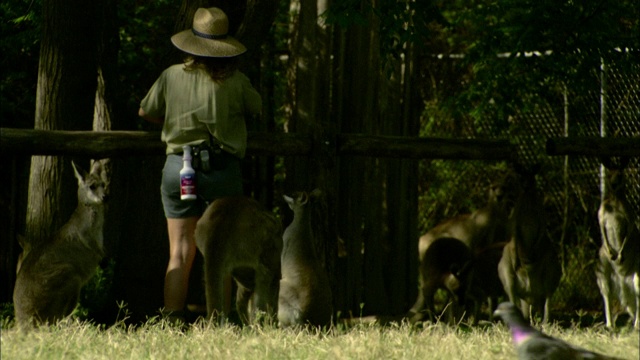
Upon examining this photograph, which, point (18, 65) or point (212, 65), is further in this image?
point (18, 65)

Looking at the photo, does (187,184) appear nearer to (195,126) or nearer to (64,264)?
(195,126)

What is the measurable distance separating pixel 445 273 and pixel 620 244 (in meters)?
1.61

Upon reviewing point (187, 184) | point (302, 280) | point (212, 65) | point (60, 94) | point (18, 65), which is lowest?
point (302, 280)

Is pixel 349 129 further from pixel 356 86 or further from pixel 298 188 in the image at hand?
pixel 298 188

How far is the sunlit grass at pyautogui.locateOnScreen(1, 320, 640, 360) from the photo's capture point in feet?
19.8

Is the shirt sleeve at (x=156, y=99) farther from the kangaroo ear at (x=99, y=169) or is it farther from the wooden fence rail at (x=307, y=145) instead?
the kangaroo ear at (x=99, y=169)

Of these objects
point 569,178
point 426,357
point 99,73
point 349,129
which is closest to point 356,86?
point 349,129

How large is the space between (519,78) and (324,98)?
199 cm

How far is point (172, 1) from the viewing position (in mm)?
11406

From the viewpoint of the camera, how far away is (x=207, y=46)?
8062 mm

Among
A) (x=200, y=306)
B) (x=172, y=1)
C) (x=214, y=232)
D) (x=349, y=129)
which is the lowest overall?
(x=200, y=306)

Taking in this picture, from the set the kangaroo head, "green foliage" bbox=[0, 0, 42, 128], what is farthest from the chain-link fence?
the kangaroo head

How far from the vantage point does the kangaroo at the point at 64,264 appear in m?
7.73

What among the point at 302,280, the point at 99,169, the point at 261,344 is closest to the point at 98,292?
the point at 99,169
